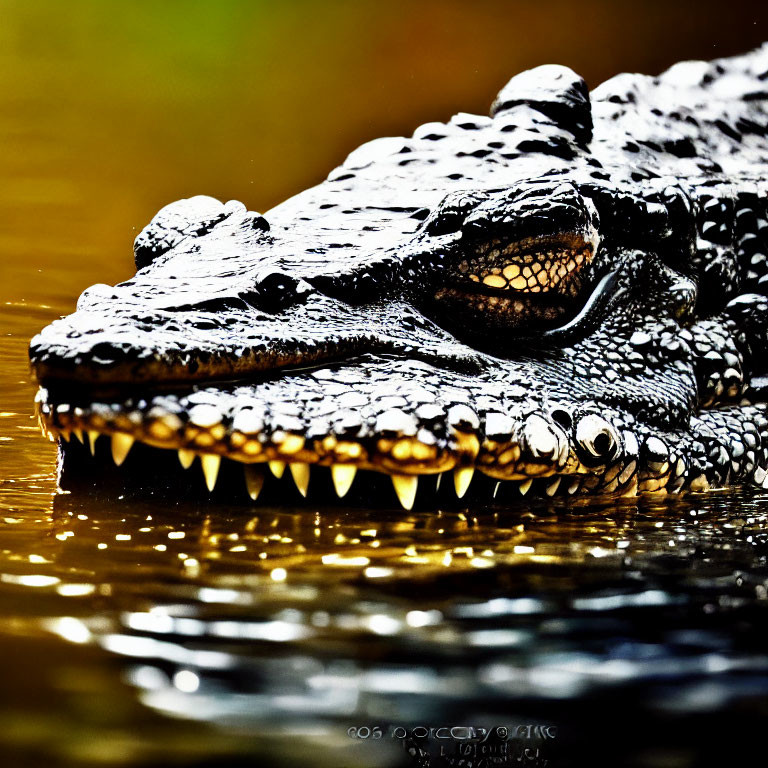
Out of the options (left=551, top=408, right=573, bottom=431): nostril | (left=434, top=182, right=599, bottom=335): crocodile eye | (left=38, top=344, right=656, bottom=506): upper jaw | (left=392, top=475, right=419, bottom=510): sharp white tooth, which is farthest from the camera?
(left=434, top=182, right=599, bottom=335): crocodile eye

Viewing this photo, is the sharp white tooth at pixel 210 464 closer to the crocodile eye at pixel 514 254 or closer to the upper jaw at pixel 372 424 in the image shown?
the upper jaw at pixel 372 424

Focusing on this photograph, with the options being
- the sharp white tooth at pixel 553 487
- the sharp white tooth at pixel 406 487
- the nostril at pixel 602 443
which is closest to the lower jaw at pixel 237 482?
the sharp white tooth at pixel 406 487

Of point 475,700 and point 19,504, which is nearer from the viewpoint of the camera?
point 475,700

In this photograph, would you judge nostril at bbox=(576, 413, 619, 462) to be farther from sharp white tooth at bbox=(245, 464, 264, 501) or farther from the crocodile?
sharp white tooth at bbox=(245, 464, 264, 501)

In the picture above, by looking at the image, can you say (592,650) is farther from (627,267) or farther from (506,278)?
(627,267)

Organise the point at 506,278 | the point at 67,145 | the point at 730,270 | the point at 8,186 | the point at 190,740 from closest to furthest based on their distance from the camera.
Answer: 1. the point at 190,740
2. the point at 506,278
3. the point at 730,270
4. the point at 8,186
5. the point at 67,145

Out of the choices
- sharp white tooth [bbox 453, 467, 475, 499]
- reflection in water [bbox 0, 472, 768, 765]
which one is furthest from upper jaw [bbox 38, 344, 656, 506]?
reflection in water [bbox 0, 472, 768, 765]

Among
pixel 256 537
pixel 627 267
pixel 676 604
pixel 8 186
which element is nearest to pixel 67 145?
pixel 8 186
